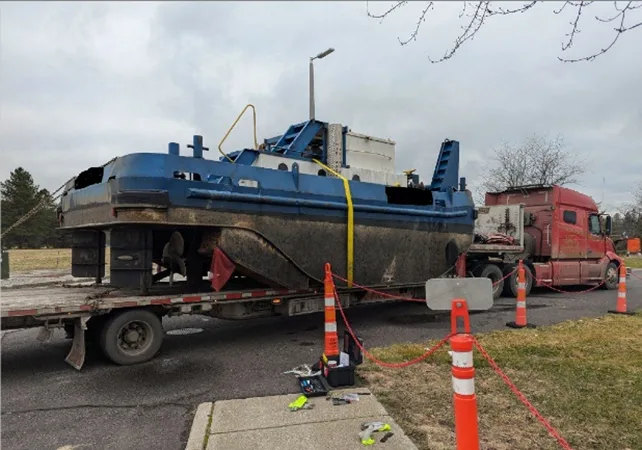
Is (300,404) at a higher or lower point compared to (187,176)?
lower

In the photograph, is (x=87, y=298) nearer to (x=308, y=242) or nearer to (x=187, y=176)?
(x=187, y=176)

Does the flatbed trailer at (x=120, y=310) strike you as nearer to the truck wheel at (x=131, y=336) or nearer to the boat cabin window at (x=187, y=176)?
the truck wheel at (x=131, y=336)

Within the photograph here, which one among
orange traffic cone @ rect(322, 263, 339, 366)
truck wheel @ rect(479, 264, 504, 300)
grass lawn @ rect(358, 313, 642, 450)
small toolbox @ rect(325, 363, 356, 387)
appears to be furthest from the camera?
truck wheel @ rect(479, 264, 504, 300)

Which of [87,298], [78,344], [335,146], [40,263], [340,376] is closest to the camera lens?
[340,376]

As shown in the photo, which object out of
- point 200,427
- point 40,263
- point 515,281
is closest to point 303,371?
point 200,427

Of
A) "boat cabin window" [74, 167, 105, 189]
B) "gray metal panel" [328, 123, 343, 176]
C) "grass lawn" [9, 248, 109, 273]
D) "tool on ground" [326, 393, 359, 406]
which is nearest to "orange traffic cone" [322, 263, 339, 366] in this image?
"tool on ground" [326, 393, 359, 406]

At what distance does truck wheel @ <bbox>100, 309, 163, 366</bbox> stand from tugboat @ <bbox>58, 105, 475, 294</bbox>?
22.3 inches

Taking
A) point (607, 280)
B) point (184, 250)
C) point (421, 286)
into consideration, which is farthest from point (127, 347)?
point (607, 280)

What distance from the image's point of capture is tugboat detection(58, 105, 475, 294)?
19.8 feet

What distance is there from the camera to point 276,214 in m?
6.79

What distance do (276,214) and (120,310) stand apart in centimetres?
241

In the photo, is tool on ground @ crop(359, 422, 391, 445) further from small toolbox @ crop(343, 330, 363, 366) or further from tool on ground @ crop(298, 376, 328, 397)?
Answer: small toolbox @ crop(343, 330, 363, 366)

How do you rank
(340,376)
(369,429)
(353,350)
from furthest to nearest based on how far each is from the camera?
(353,350), (340,376), (369,429)

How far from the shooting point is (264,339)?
7375 mm
